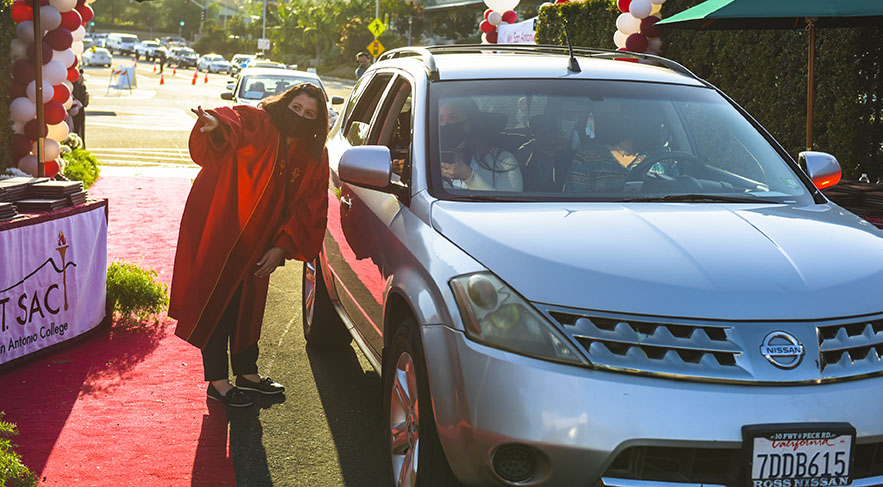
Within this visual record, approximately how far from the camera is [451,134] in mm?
4121

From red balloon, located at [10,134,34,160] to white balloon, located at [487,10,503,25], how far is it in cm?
1201

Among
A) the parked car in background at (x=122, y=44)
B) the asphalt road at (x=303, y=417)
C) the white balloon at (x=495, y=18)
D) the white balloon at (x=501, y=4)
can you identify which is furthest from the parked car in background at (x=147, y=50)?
the asphalt road at (x=303, y=417)

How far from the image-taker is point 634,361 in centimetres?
282

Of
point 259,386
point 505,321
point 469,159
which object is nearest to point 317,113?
point 469,159

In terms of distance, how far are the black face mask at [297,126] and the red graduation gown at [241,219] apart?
6 cm

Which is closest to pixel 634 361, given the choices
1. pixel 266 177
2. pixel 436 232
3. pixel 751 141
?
pixel 436 232

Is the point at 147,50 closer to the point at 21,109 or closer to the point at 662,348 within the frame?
the point at 21,109

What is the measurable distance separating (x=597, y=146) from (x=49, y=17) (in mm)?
8127

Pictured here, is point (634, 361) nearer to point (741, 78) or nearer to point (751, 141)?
point (751, 141)

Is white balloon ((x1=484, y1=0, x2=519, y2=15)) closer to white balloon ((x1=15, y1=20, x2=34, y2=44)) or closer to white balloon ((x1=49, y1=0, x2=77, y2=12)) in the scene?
white balloon ((x1=49, y1=0, x2=77, y2=12))

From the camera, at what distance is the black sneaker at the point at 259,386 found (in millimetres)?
5309

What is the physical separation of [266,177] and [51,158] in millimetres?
6716

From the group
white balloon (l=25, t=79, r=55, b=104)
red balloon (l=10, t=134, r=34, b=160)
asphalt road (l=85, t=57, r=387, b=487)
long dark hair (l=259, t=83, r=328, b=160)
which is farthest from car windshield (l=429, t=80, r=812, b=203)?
red balloon (l=10, t=134, r=34, b=160)

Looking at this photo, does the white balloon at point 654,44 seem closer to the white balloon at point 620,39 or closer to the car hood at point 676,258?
the white balloon at point 620,39
